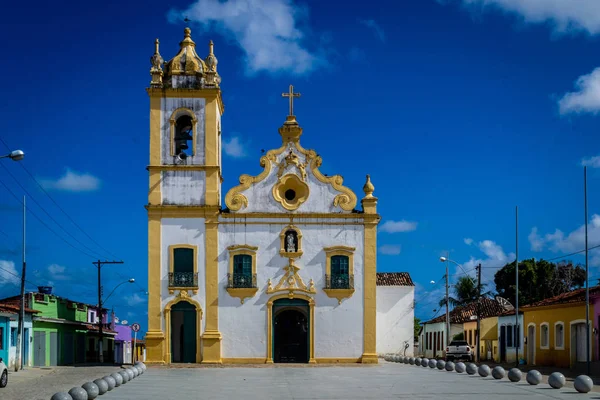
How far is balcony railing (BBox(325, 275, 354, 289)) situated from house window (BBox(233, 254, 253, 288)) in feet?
12.2

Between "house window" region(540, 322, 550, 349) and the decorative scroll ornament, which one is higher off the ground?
the decorative scroll ornament

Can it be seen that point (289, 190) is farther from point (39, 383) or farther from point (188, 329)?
point (39, 383)

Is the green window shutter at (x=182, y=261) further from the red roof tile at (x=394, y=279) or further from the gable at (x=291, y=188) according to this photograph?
the red roof tile at (x=394, y=279)

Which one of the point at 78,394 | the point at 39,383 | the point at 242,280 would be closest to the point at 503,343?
the point at 242,280

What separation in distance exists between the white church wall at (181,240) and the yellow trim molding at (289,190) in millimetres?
3878

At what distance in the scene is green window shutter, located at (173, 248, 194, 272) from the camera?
39.6 meters

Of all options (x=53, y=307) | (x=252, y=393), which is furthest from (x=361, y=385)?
(x=53, y=307)

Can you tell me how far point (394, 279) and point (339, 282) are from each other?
455 inches

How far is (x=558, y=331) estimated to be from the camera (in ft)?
135

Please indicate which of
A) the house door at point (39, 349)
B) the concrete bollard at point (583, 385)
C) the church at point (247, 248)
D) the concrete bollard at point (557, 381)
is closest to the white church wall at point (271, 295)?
the church at point (247, 248)

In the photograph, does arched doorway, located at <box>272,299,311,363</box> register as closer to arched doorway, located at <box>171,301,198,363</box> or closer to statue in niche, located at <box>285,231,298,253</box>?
statue in niche, located at <box>285,231,298,253</box>

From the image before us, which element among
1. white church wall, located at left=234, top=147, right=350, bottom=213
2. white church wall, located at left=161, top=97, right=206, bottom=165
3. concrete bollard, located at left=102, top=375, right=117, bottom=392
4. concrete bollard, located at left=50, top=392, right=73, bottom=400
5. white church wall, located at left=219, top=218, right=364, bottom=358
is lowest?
concrete bollard, located at left=102, top=375, right=117, bottom=392

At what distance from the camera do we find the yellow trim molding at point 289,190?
133ft

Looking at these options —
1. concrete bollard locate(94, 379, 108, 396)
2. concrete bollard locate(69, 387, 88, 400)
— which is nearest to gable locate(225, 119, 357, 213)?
concrete bollard locate(94, 379, 108, 396)
